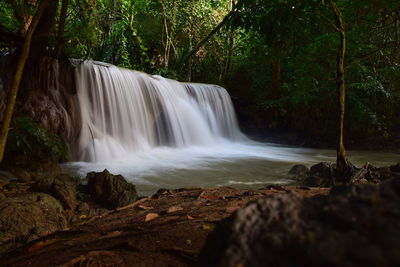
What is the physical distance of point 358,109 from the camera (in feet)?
34.5

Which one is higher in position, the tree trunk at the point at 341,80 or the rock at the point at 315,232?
the tree trunk at the point at 341,80

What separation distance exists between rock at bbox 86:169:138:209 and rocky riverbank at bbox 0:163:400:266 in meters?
0.01

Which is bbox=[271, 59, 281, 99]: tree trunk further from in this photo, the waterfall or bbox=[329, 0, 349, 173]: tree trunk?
bbox=[329, 0, 349, 173]: tree trunk

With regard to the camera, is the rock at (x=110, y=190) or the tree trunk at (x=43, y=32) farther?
the tree trunk at (x=43, y=32)

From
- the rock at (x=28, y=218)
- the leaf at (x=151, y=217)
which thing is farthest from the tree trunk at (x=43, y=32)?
the leaf at (x=151, y=217)

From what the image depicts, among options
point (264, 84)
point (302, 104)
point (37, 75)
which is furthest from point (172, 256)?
point (264, 84)

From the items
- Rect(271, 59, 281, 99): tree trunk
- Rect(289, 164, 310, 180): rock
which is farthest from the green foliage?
Rect(271, 59, 281, 99): tree trunk

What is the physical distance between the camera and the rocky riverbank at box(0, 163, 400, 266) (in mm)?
729

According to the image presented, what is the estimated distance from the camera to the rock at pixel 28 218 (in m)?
2.77

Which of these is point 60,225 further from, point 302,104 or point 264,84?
point 264,84

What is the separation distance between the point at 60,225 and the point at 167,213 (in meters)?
1.38

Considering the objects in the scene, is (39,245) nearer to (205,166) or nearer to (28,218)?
(28,218)

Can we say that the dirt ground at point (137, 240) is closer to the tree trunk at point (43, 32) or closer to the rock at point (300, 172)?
the rock at point (300, 172)

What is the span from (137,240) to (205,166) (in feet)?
19.6
